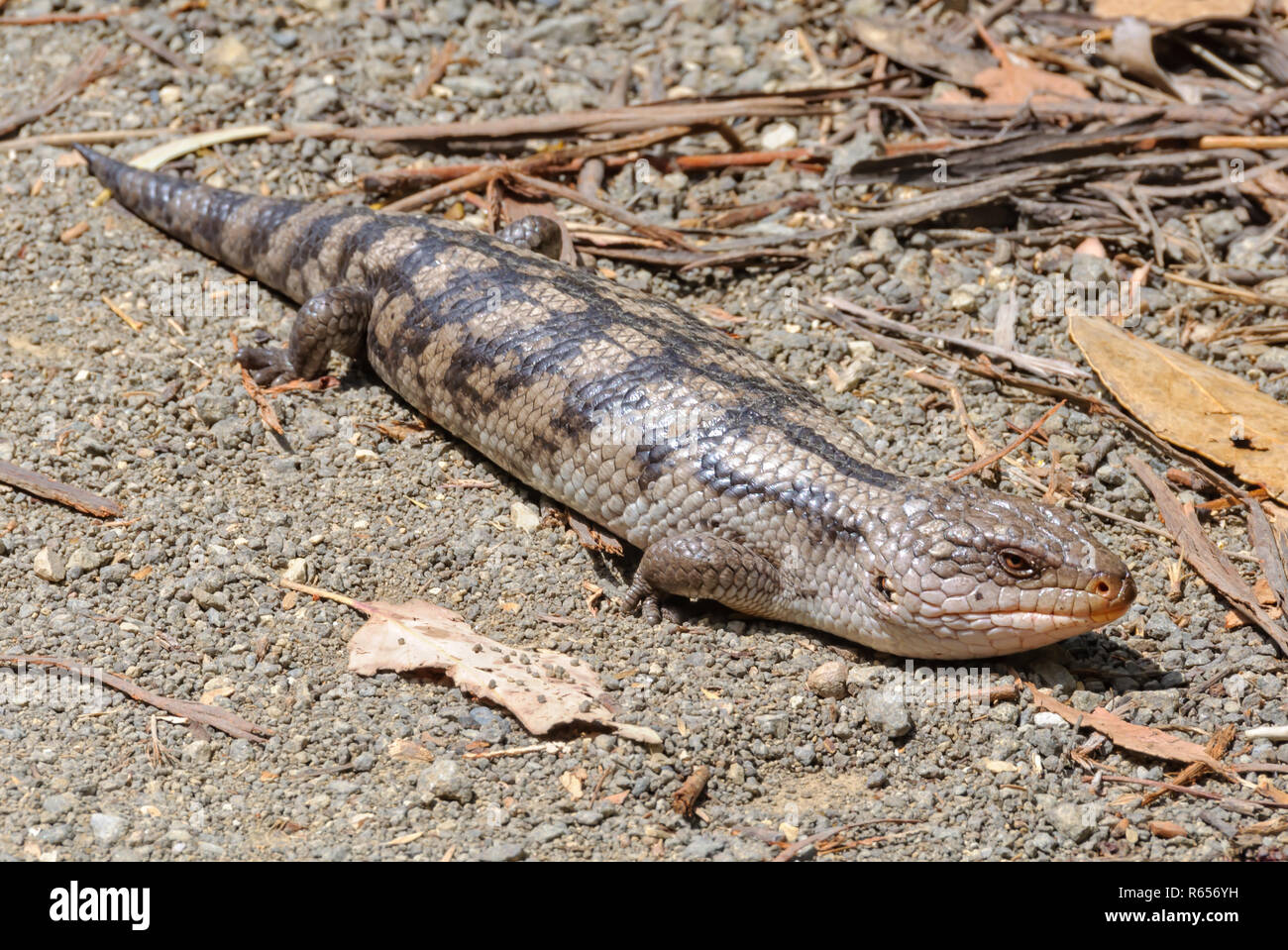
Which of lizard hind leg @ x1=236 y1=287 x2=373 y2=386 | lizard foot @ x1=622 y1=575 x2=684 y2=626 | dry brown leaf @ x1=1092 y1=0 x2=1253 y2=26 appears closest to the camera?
lizard foot @ x1=622 y1=575 x2=684 y2=626

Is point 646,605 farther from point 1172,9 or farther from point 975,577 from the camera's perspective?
point 1172,9

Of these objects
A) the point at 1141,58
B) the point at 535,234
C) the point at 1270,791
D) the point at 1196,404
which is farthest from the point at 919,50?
the point at 1270,791

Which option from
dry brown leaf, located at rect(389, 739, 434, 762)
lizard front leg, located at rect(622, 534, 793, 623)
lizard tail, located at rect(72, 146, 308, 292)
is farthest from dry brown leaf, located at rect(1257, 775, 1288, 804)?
lizard tail, located at rect(72, 146, 308, 292)

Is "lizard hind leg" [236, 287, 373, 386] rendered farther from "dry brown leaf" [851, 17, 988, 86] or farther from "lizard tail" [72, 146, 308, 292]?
"dry brown leaf" [851, 17, 988, 86]

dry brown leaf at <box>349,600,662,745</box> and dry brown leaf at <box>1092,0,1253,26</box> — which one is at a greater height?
dry brown leaf at <box>1092,0,1253,26</box>

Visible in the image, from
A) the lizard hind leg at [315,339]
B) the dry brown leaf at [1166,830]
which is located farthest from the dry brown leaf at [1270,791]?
the lizard hind leg at [315,339]

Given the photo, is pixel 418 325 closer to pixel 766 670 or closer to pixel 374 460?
pixel 374 460
